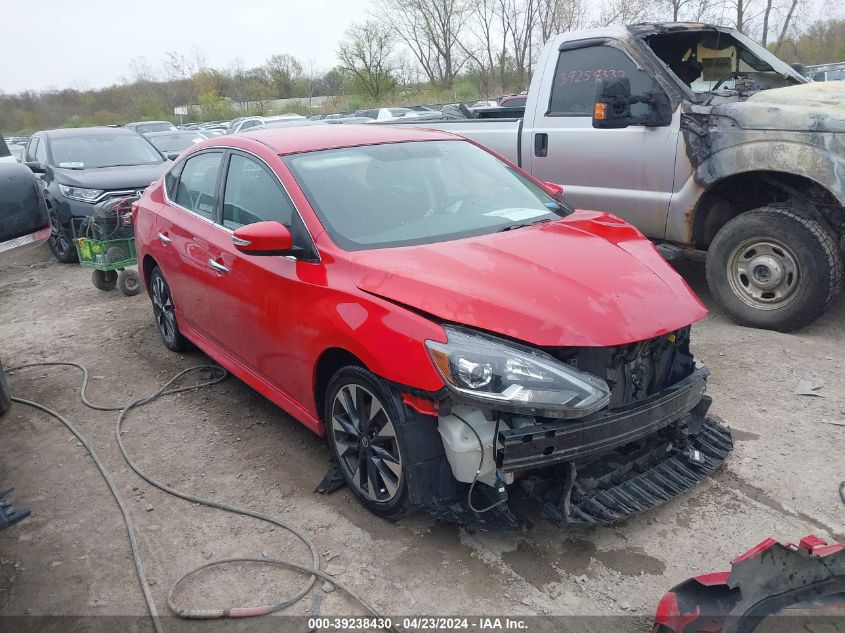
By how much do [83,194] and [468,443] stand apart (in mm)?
8129

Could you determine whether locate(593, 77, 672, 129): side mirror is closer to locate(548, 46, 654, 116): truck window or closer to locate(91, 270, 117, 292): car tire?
locate(548, 46, 654, 116): truck window

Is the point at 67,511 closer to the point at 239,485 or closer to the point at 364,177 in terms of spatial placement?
the point at 239,485

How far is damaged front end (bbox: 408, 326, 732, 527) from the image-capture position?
2.70 meters

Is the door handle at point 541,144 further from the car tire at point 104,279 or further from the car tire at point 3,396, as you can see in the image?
the car tire at point 104,279

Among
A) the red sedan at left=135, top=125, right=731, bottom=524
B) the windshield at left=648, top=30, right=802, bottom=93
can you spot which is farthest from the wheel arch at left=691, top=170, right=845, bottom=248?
the red sedan at left=135, top=125, right=731, bottom=524

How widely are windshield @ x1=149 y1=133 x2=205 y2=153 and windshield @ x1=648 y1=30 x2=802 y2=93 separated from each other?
13.1 metres

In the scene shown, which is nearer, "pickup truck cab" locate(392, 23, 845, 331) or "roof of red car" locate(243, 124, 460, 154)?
"roof of red car" locate(243, 124, 460, 154)

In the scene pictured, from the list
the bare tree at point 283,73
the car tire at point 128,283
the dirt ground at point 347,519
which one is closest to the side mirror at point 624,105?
the dirt ground at point 347,519

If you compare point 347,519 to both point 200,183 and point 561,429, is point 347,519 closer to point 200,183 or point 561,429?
point 561,429

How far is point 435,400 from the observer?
2795 millimetres

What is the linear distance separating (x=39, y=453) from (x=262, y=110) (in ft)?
161

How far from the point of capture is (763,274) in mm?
5176

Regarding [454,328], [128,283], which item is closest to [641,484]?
[454,328]

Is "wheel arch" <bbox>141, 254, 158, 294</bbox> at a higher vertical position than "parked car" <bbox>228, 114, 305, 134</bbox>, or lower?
lower
